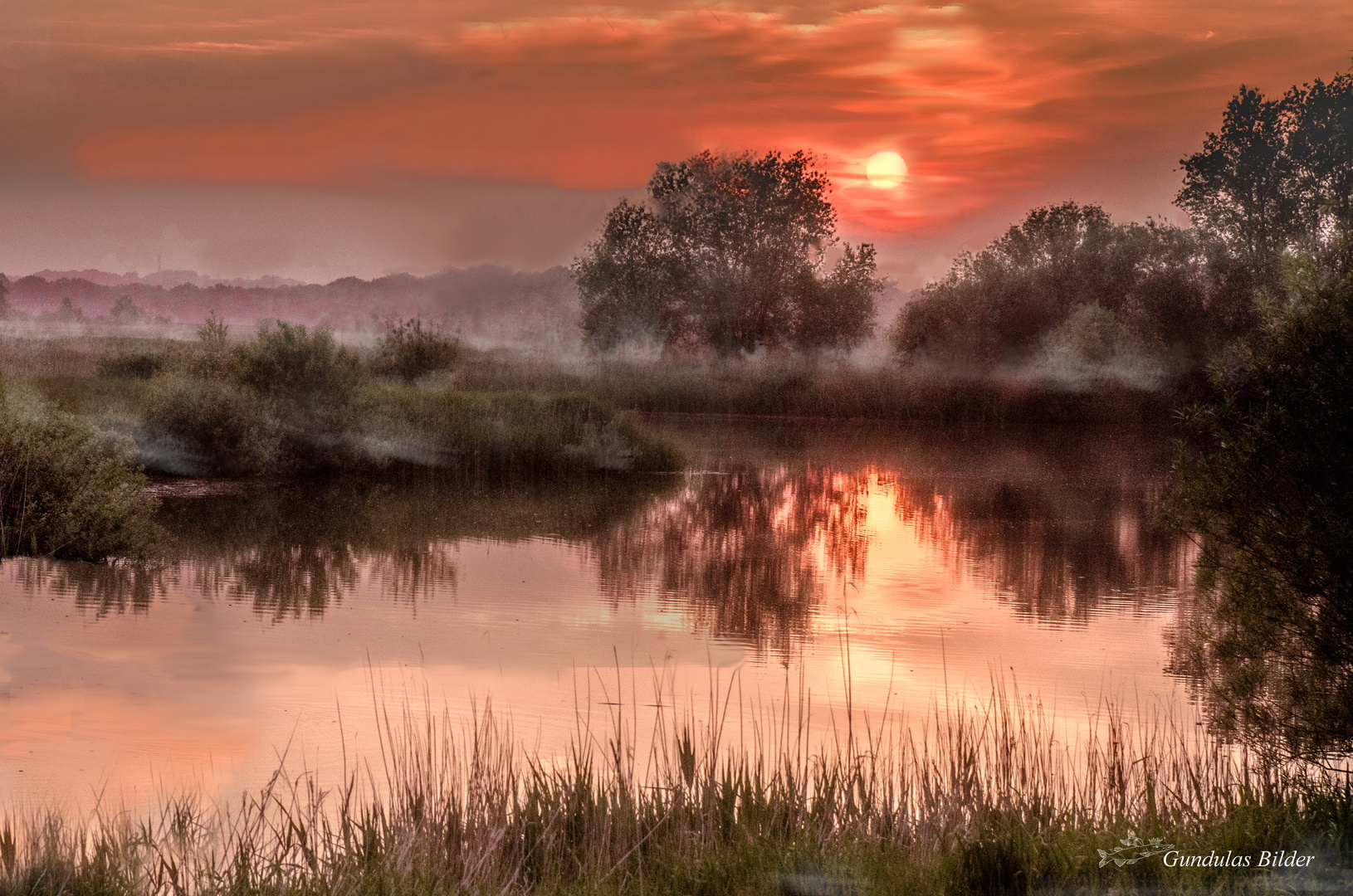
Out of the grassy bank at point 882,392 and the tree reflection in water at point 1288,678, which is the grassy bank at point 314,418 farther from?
the tree reflection in water at point 1288,678

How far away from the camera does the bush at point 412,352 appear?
27.8 metres

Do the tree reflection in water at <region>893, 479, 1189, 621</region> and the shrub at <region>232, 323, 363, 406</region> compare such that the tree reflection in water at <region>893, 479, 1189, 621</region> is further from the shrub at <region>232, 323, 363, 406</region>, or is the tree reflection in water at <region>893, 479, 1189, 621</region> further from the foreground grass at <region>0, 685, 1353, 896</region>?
the shrub at <region>232, 323, 363, 406</region>

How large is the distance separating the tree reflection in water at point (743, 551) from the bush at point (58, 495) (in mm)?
4598

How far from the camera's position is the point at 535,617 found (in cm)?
1048

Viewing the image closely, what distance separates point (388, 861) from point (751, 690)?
4095mm

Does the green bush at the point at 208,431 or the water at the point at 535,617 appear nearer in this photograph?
the water at the point at 535,617

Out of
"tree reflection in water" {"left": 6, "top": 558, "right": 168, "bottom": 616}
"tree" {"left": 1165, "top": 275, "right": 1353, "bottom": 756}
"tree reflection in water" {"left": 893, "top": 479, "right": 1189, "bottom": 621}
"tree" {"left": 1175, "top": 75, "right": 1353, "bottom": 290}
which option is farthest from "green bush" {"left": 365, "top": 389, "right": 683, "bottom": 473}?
"tree" {"left": 1175, "top": 75, "right": 1353, "bottom": 290}

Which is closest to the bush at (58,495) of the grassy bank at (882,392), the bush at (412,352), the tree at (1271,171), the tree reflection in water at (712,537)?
the tree reflection in water at (712,537)

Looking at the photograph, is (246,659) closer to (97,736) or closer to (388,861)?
(97,736)

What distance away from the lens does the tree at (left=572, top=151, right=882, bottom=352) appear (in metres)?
45.1

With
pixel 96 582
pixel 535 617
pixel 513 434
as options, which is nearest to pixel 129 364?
pixel 513 434

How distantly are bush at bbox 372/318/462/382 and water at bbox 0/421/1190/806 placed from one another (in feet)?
30.3

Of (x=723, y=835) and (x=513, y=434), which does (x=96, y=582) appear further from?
(x=513, y=434)

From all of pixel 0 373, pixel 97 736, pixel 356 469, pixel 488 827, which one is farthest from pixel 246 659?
pixel 356 469
